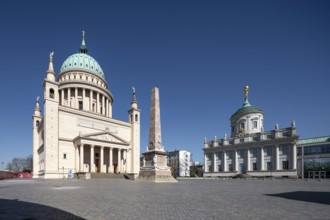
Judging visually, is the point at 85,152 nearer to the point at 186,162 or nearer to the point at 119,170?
the point at 119,170

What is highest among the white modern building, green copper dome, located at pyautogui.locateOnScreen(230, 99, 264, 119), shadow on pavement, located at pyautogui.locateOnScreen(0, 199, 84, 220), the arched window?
the arched window

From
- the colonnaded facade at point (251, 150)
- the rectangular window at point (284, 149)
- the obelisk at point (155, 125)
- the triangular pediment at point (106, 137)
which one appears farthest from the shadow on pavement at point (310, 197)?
the rectangular window at point (284, 149)

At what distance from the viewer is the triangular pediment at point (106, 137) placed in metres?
51.9

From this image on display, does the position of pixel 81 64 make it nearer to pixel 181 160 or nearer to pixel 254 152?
pixel 254 152

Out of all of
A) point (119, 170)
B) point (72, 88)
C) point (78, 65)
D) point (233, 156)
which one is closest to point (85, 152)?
point (119, 170)

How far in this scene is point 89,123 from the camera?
56625 mm

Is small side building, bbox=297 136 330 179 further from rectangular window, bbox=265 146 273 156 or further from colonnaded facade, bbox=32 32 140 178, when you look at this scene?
colonnaded facade, bbox=32 32 140 178

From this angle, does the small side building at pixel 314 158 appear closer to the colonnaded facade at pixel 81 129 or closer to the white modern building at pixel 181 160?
the colonnaded facade at pixel 81 129

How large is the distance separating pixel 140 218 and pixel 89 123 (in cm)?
5332

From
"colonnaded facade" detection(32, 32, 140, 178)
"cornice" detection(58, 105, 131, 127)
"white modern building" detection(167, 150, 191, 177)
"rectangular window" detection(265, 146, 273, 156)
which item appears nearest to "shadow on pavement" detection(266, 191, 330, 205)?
"colonnaded facade" detection(32, 32, 140, 178)

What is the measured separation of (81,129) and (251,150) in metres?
48.1

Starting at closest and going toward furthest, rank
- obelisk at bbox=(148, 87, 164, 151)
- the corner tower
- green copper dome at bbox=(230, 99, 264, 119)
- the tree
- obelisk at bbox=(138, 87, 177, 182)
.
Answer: obelisk at bbox=(138, 87, 177, 182), obelisk at bbox=(148, 87, 164, 151), the corner tower, green copper dome at bbox=(230, 99, 264, 119), the tree

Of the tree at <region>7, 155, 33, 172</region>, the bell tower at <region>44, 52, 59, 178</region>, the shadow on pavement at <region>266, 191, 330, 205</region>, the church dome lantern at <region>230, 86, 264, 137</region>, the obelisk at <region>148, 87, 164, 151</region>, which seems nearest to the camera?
the shadow on pavement at <region>266, 191, 330, 205</region>

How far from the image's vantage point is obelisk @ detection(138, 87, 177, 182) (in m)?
28.7
